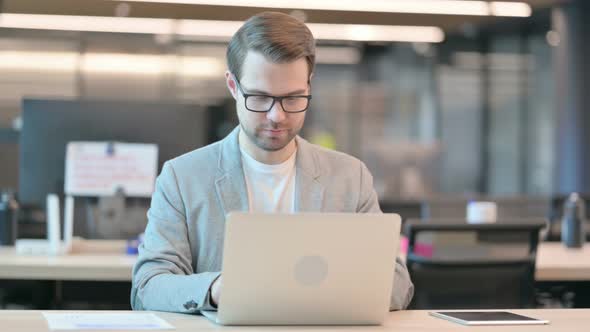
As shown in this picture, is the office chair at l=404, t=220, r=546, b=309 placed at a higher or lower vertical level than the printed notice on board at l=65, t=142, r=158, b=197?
lower

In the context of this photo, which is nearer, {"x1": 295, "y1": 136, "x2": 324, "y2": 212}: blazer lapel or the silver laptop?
the silver laptop

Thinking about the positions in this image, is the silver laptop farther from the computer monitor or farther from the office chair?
the computer monitor

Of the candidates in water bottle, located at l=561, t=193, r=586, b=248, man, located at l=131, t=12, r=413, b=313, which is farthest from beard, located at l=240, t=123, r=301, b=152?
water bottle, located at l=561, t=193, r=586, b=248

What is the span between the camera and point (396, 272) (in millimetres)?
2676

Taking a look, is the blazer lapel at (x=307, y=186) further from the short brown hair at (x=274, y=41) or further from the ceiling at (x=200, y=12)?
the ceiling at (x=200, y=12)

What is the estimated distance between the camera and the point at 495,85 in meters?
13.3

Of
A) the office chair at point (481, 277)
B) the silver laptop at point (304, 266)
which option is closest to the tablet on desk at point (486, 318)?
the silver laptop at point (304, 266)

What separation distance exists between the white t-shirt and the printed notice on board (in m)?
1.40

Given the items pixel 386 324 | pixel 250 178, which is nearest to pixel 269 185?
pixel 250 178

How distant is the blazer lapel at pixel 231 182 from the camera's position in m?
2.70

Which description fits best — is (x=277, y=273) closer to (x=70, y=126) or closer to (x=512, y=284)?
(x=512, y=284)

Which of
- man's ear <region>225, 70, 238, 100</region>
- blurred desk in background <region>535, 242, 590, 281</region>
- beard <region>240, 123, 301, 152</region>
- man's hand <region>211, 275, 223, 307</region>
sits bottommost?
blurred desk in background <region>535, 242, 590, 281</region>

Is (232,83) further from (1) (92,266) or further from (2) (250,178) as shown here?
(1) (92,266)

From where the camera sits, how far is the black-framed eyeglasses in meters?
2.53
